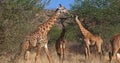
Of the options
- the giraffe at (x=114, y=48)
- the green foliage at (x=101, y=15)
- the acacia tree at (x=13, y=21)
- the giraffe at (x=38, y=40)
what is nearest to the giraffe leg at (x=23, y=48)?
the giraffe at (x=38, y=40)

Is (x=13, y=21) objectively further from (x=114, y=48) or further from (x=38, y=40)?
(x=114, y=48)

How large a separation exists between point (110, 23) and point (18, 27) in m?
16.5

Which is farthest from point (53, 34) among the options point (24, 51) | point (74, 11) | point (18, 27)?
point (18, 27)

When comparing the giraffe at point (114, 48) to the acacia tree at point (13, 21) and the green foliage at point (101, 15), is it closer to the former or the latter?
the acacia tree at point (13, 21)

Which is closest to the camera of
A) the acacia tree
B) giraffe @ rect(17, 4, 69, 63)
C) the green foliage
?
the acacia tree

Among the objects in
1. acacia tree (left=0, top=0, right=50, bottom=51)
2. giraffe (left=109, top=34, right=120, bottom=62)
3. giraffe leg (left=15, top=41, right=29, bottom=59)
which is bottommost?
giraffe (left=109, top=34, right=120, bottom=62)

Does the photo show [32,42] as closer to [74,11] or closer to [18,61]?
[18,61]

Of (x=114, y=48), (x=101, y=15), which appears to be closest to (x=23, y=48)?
(x=114, y=48)

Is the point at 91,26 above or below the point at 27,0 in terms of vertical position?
below

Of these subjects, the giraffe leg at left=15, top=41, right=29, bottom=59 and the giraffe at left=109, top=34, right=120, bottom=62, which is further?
the giraffe at left=109, top=34, right=120, bottom=62

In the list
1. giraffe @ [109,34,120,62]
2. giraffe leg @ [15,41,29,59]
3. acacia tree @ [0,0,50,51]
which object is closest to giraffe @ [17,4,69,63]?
giraffe leg @ [15,41,29,59]

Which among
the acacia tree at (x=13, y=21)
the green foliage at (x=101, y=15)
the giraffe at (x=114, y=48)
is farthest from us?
the green foliage at (x=101, y=15)

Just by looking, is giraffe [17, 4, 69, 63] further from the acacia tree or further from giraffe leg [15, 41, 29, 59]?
the acacia tree

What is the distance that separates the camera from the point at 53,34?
115ft
